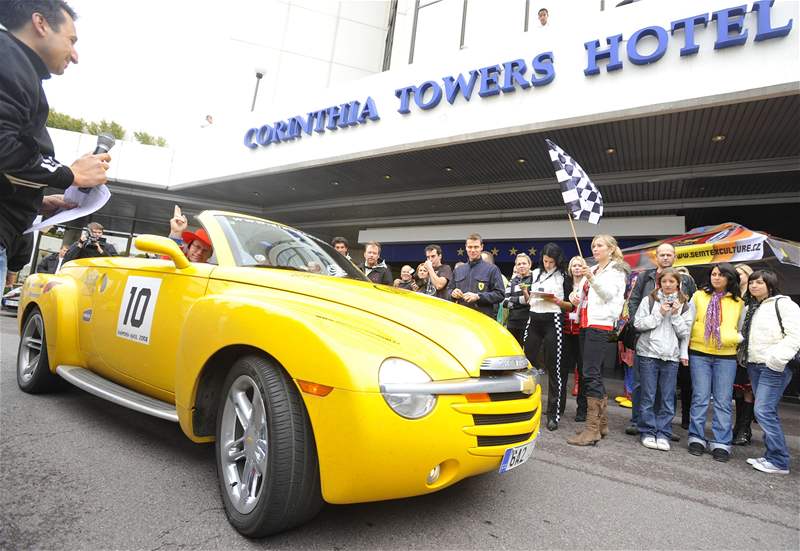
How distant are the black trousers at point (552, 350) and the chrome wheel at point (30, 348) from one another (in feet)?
14.5

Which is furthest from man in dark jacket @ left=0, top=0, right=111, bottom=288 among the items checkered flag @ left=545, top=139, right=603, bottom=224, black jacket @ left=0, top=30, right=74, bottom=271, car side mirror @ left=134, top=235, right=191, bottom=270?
checkered flag @ left=545, top=139, right=603, bottom=224

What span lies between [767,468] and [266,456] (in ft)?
12.7

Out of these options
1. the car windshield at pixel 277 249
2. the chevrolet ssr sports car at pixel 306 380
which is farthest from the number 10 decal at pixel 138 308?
the car windshield at pixel 277 249

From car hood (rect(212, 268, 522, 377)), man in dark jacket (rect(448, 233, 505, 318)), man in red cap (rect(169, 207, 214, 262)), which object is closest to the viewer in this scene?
car hood (rect(212, 268, 522, 377))

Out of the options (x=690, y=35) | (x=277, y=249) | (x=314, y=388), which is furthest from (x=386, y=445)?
(x=690, y=35)

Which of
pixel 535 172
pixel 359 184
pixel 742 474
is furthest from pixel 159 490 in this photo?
pixel 359 184

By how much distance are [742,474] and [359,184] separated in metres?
→ 10.4

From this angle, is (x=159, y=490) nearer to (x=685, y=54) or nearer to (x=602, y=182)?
(x=685, y=54)

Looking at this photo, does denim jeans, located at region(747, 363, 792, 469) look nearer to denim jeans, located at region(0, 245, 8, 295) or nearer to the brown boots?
the brown boots

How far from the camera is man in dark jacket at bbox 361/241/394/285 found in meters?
5.55

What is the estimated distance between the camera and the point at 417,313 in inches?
80.9

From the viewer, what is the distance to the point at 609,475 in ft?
9.46

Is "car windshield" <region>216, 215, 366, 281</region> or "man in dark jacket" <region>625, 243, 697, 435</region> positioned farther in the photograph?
"man in dark jacket" <region>625, 243, 697, 435</region>

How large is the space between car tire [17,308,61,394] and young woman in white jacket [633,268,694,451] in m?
5.15
